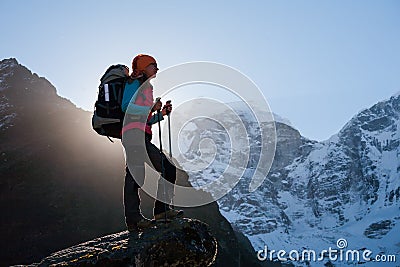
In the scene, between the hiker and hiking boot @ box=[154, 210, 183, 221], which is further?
hiking boot @ box=[154, 210, 183, 221]

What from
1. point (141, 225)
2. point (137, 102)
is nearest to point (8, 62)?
point (137, 102)

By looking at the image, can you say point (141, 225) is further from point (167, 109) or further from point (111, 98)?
point (111, 98)

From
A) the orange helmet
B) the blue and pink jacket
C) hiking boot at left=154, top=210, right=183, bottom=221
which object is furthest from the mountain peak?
hiking boot at left=154, top=210, right=183, bottom=221

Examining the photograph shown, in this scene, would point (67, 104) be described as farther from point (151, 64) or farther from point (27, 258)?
point (151, 64)

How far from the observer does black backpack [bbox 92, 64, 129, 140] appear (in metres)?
7.70

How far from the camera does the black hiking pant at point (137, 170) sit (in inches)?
316

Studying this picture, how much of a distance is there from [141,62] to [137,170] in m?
1.83

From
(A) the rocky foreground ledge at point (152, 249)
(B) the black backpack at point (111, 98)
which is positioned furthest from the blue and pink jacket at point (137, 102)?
(A) the rocky foreground ledge at point (152, 249)

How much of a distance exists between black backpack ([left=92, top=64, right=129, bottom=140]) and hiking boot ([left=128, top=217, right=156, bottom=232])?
1.67 meters

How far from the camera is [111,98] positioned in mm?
7730

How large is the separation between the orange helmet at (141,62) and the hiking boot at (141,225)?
2.51m

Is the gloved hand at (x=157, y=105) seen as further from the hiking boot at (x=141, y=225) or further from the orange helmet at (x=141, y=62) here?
the hiking boot at (x=141, y=225)

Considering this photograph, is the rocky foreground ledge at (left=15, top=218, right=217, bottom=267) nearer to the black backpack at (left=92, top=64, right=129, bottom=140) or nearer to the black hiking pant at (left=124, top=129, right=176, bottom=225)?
the black hiking pant at (left=124, top=129, right=176, bottom=225)

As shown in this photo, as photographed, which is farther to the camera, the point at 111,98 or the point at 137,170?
the point at 137,170
